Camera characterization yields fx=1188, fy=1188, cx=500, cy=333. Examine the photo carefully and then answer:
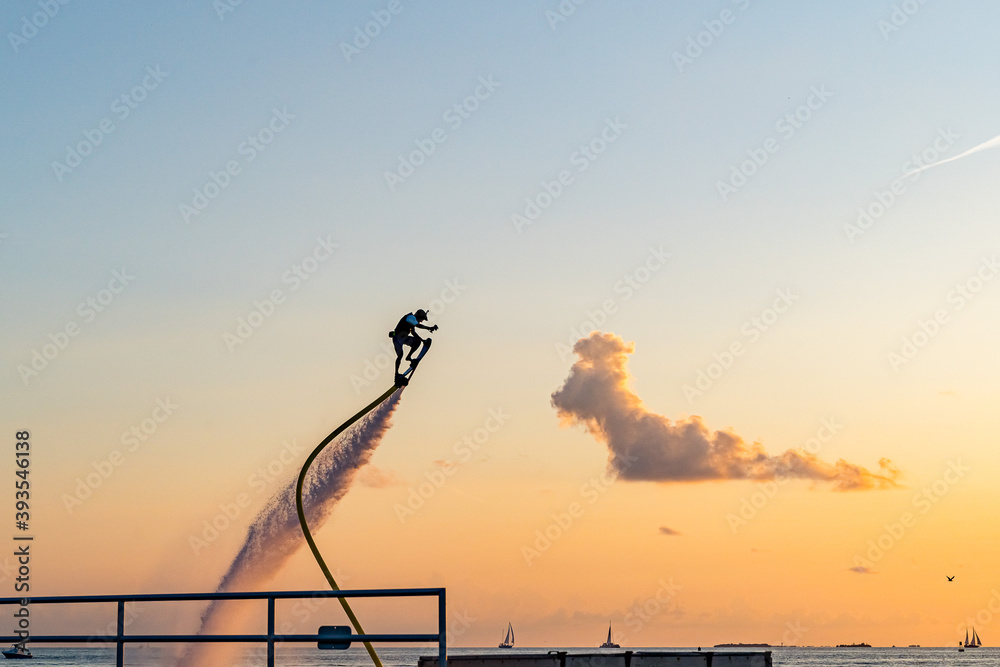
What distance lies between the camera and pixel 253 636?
48.2 feet

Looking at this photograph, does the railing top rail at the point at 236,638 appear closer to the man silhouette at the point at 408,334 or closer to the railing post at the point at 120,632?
the railing post at the point at 120,632

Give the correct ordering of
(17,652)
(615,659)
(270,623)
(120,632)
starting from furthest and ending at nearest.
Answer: (615,659)
(17,652)
(120,632)
(270,623)

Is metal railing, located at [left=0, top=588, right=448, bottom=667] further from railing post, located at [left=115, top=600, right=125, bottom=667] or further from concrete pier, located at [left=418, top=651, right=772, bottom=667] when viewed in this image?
concrete pier, located at [left=418, top=651, right=772, bottom=667]

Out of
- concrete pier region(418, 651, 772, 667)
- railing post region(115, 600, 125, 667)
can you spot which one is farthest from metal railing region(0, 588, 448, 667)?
concrete pier region(418, 651, 772, 667)

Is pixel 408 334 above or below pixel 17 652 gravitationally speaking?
above

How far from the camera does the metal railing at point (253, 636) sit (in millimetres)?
13953

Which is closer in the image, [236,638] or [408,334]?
[236,638]

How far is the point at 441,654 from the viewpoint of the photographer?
46.8 feet

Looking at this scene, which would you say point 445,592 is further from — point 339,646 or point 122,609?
point 122,609

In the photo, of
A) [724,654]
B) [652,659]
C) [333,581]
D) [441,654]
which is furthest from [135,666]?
[724,654]

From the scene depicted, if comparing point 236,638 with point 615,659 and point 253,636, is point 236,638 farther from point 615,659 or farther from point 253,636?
point 615,659

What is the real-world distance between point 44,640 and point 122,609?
1.63 meters

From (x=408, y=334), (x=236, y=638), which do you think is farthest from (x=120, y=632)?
(x=408, y=334)

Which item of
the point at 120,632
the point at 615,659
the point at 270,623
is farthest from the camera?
the point at 615,659
